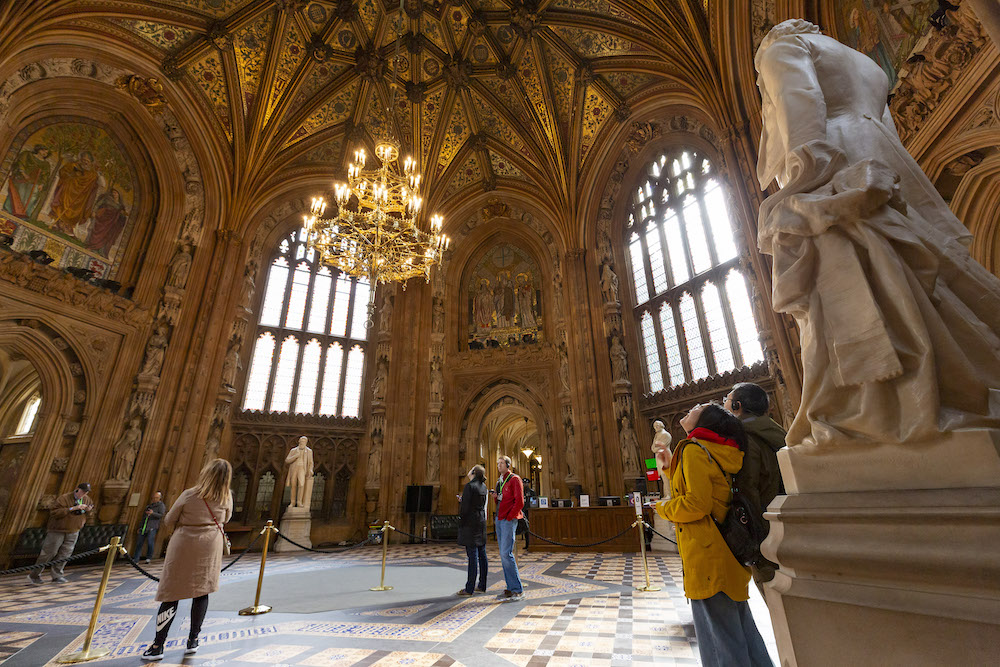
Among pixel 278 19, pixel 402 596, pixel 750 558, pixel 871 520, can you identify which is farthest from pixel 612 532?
pixel 278 19

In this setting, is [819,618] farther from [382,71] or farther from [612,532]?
[382,71]

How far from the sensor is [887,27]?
593 centimetres

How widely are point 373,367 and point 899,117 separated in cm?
1338

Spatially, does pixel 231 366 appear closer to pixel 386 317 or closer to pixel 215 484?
pixel 386 317

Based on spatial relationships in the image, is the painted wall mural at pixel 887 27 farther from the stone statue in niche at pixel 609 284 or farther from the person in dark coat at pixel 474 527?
the person in dark coat at pixel 474 527

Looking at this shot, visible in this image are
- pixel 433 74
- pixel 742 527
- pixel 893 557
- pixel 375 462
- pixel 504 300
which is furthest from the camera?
pixel 504 300

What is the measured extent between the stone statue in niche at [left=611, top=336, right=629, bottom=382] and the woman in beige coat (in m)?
10.3

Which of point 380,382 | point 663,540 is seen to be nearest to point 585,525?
point 663,540

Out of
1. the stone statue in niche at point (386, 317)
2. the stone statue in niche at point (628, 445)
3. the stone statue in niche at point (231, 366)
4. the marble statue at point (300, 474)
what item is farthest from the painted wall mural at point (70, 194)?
the stone statue in niche at point (628, 445)

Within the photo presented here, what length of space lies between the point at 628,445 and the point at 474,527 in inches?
295

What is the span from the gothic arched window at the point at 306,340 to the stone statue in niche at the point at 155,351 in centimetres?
258

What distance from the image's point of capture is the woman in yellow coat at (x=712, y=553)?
65.4 inches

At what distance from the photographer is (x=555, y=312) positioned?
14133 millimetres

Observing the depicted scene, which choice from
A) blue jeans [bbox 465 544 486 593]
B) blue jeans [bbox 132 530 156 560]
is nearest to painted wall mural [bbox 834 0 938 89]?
blue jeans [bbox 465 544 486 593]
